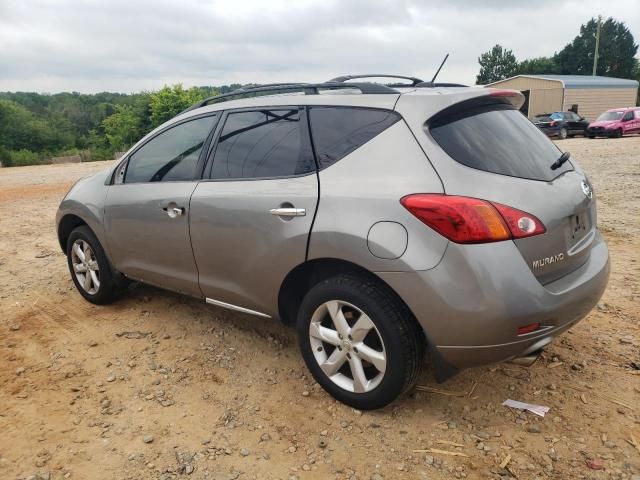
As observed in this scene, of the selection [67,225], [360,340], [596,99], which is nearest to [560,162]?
[360,340]

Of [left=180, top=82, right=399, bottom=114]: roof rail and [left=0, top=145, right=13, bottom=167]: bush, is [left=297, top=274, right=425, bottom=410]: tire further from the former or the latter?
[left=0, top=145, right=13, bottom=167]: bush

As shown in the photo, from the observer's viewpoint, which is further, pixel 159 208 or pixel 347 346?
pixel 159 208

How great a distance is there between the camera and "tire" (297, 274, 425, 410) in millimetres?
2453

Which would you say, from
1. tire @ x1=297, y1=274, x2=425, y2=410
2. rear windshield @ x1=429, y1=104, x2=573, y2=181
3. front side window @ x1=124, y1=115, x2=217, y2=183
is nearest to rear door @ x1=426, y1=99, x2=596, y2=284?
rear windshield @ x1=429, y1=104, x2=573, y2=181

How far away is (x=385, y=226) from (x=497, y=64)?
9252 cm

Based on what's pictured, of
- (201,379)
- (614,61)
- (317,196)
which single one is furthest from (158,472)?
(614,61)

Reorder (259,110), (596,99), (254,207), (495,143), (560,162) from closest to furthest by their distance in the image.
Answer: (495,143), (560,162), (254,207), (259,110), (596,99)

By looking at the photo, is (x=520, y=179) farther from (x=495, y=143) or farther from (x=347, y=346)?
(x=347, y=346)

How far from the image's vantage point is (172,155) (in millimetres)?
3619

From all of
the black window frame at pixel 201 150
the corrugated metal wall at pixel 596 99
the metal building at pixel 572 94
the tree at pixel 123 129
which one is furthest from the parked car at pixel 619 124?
the tree at pixel 123 129

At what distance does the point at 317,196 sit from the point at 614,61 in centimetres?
8848

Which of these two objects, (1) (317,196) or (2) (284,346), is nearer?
(1) (317,196)

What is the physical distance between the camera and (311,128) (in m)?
2.88

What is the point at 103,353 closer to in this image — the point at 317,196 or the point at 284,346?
the point at 284,346
